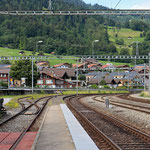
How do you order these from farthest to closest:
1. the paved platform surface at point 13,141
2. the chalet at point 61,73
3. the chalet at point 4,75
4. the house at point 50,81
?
the chalet at point 61,73 < the chalet at point 4,75 < the house at point 50,81 < the paved platform surface at point 13,141

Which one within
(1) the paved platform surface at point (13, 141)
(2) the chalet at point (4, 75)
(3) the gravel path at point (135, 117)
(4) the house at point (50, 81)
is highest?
(2) the chalet at point (4, 75)

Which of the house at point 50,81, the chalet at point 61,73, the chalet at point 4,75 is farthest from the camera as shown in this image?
the chalet at point 61,73

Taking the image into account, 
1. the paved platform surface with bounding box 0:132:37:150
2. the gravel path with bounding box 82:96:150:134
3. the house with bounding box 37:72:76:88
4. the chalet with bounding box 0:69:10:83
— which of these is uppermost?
the chalet with bounding box 0:69:10:83

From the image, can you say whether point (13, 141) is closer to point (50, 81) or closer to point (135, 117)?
point (135, 117)

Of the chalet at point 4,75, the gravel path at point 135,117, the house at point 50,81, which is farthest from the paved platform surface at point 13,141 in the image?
the chalet at point 4,75

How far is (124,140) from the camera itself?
11484 millimetres

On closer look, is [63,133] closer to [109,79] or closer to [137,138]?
[137,138]

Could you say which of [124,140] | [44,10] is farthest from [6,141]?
[44,10]

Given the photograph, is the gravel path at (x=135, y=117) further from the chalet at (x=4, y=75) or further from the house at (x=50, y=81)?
the chalet at (x=4, y=75)

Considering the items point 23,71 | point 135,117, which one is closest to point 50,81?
point 23,71

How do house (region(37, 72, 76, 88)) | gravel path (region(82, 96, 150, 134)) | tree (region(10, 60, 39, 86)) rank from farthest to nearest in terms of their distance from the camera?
house (region(37, 72, 76, 88)) < tree (region(10, 60, 39, 86)) < gravel path (region(82, 96, 150, 134))

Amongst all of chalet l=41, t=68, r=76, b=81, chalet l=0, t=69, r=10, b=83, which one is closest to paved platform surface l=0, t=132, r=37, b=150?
chalet l=41, t=68, r=76, b=81

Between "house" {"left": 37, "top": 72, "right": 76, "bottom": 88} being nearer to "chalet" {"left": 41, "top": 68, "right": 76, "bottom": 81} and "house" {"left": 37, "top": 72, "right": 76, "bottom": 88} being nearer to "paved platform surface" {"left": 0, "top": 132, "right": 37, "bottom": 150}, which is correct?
"chalet" {"left": 41, "top": 68, "right": 76, "bottom": 81}

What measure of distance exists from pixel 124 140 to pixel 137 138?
74 centimetres
